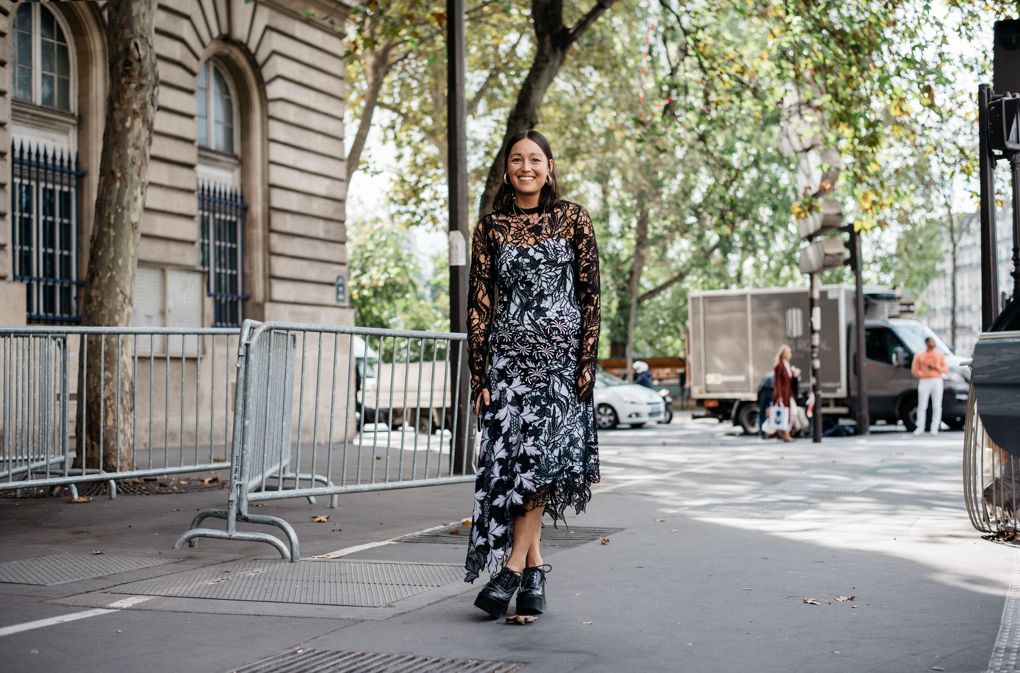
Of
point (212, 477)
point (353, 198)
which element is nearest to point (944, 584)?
point (212, 477)

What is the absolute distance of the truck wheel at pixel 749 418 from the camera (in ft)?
83.5

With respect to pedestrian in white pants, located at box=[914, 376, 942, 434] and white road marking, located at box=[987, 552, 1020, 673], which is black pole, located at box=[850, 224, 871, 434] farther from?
white road marking, located at box=[987, 552, 1020, 673]

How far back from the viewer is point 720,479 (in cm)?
1261

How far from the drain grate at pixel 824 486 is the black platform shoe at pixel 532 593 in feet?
19.7

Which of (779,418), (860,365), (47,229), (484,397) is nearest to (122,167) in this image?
(47,229)

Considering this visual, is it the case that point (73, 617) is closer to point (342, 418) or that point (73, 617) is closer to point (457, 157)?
point (342, 418)

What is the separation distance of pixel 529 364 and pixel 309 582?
1631 millimetres

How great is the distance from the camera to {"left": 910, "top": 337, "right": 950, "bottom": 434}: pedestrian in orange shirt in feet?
70.9

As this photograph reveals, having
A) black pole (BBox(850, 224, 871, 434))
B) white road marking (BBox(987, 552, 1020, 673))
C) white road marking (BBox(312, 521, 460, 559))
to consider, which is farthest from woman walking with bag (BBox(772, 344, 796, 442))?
white road marking (BBox(987, 552, 1020, 673))

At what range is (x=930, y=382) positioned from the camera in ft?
71.2

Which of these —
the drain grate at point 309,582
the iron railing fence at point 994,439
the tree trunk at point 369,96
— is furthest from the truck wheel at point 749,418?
the drain grate at point 309,582

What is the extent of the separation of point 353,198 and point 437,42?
25823mm

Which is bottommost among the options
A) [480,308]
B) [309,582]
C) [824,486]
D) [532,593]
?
[824,486]

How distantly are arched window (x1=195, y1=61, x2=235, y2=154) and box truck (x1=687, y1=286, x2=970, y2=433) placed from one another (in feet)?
35.2
